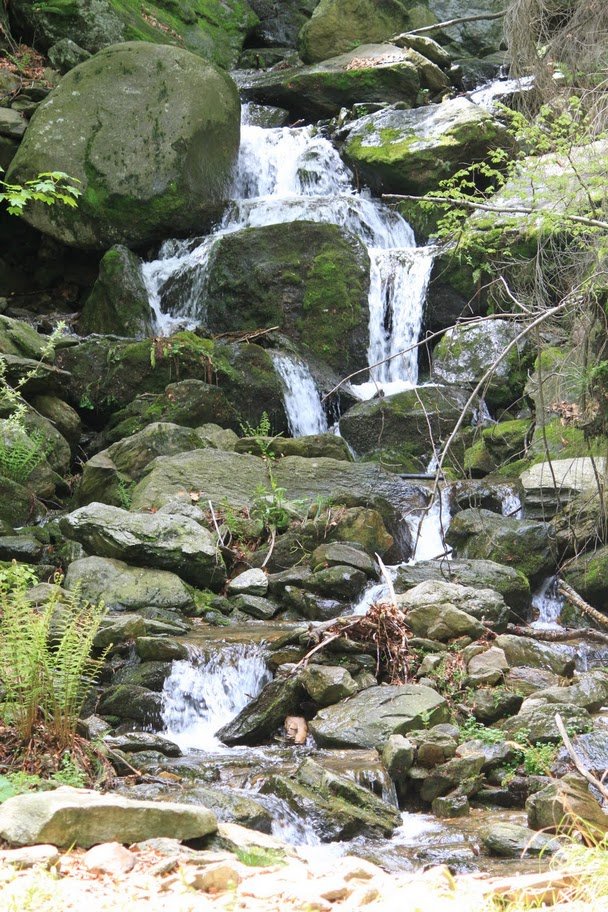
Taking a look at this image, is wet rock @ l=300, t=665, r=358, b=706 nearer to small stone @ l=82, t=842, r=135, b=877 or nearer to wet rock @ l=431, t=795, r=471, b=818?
wet rock @ l=431, t=795, r=471, b=818

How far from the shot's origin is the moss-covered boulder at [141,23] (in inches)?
652

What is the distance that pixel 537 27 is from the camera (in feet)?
29.5

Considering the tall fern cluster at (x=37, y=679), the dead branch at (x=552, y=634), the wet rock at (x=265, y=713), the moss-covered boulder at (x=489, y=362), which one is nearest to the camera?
the tall fern cluster at (x=37, y=679)

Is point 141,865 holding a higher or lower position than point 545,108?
lower

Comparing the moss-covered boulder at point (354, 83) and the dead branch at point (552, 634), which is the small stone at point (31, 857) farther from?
the moss-covered boulder at point (354, 83)

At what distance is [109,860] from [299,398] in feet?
31.9

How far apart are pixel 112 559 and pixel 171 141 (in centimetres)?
840

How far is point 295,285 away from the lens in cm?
1385

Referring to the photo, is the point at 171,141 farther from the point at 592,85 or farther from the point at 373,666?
the point at 373,666

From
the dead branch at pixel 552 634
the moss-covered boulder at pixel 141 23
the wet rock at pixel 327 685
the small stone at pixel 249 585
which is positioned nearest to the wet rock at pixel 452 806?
the wet rock at pixel 327 685

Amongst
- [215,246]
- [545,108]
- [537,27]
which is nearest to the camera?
[545,108]

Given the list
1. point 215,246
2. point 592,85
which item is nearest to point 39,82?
point 215,246

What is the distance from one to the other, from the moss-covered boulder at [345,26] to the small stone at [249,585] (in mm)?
13697

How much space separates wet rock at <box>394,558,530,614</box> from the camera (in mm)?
7992
